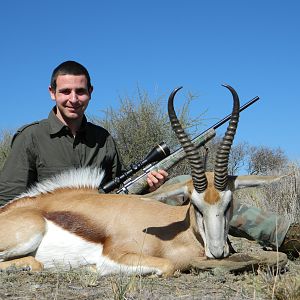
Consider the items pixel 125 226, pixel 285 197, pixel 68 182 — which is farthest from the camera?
pixel 285 197

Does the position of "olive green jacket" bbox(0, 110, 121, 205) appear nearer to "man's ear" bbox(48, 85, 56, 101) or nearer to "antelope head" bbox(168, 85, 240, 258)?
"man's ear" bbox(48, 85, 56, 101)

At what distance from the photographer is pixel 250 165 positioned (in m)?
30.9

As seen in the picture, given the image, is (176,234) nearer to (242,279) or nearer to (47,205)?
(242,279)

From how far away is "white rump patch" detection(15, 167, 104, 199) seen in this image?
5293 mm

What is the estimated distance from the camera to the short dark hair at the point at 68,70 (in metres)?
5.97

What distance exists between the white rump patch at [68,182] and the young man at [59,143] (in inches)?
15.0

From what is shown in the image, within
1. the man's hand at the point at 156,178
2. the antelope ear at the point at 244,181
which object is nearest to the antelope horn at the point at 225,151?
the antelope ear at the point at 244,181

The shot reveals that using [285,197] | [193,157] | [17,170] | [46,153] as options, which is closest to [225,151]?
[193,157]

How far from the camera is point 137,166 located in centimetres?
598

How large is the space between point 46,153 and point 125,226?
155cm

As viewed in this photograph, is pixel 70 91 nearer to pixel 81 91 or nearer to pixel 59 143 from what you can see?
pixel 81 91

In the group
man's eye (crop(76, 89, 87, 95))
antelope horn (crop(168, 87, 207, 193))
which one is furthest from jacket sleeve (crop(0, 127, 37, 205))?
antelope horn (crop(168, 87, 207, 193))

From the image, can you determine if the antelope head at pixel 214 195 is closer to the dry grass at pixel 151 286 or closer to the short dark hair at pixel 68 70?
the dry grass at pixel 151 286

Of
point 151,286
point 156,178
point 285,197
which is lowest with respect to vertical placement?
point 151,286
